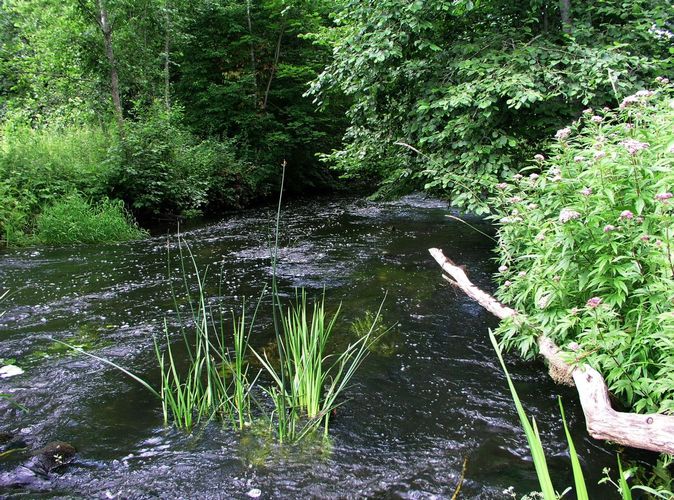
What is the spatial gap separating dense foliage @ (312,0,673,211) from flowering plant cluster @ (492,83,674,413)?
6.61ft

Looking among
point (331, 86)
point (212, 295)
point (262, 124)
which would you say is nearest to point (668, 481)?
point (212, 295)

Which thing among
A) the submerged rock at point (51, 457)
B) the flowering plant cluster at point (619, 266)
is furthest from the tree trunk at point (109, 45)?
the flowering plant cluster at point (619, 266)

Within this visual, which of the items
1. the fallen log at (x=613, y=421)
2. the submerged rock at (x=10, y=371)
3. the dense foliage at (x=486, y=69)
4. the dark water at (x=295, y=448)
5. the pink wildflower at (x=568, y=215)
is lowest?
the dark water at (x=295, y=448)

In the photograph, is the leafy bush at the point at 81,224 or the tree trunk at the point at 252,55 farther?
the tree trunk at the point at 252,55

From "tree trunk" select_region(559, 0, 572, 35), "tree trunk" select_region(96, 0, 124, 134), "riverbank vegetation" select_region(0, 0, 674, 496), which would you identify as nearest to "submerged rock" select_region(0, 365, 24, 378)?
"riverbank vegetation" select_region(0, 0, 674, 496)

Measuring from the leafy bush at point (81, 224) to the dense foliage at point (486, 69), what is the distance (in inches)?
196

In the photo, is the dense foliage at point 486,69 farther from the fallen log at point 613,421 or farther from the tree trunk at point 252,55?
the tree trunk at point 252,55

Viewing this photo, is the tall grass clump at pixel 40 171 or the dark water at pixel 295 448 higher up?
the tall grass clump at pixel 40 171

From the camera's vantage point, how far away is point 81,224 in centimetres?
864

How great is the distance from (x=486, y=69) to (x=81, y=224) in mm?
7603

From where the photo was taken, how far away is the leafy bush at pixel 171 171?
10.4 m

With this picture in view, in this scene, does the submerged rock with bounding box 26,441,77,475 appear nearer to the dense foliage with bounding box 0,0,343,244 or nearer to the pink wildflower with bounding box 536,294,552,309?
the pink wildflower with bounding box 536,294,552,309

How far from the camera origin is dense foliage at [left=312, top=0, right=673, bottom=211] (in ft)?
17.3

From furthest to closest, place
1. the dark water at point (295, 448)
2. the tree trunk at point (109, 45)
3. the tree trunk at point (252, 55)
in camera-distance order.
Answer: the tree trunk at point (252, 55)
the tree trunk at point (109, 45)
the dark water at point (295, 448)
